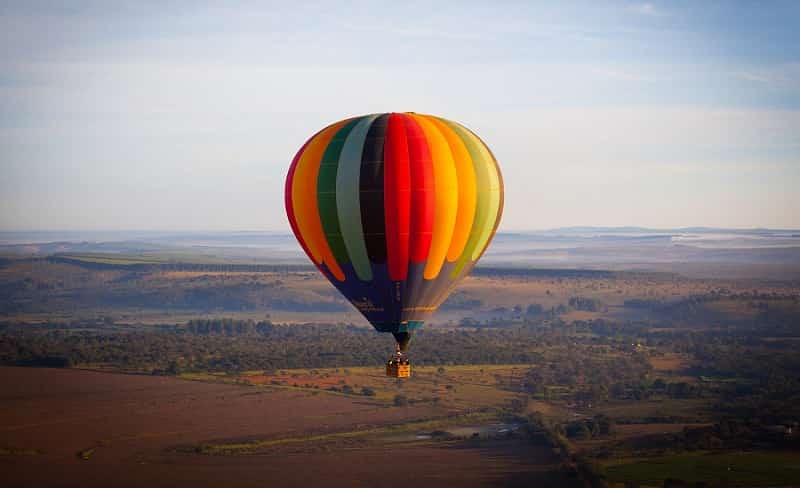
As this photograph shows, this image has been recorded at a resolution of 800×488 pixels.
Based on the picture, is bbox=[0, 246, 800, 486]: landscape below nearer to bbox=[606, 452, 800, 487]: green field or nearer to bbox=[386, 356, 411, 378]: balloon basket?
bbox=[606, 452, 800, 487]: green field

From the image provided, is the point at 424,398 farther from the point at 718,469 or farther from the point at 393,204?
the point at 393,204

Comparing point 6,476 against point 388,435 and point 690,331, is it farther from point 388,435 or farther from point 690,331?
point 690,331

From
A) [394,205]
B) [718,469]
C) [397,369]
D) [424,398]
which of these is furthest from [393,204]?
[424,398]

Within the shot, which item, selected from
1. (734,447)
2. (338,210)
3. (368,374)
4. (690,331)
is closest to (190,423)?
(368,374)

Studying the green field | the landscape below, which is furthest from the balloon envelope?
the green field

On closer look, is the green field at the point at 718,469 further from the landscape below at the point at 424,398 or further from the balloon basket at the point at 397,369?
the balloon basket at the point at 397,369

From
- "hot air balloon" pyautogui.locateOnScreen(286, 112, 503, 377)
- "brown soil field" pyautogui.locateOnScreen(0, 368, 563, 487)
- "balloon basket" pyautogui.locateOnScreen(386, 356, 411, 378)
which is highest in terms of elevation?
"hot air balloon" pyautogui.locateOnScreen(286, 112, 503, 377)
